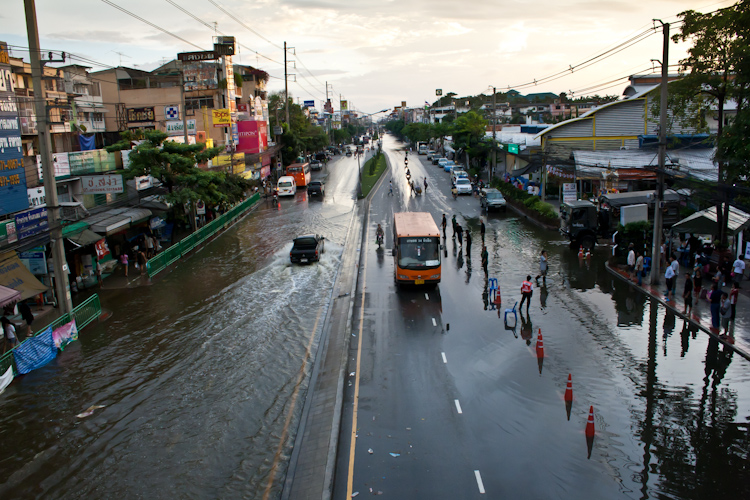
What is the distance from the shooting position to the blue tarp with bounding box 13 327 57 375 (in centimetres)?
1684

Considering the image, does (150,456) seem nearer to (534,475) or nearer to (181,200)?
(534,475)

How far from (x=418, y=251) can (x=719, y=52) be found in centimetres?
1476

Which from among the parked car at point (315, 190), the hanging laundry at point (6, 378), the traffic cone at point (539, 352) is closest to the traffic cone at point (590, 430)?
the traffic cone at point (539, 352)

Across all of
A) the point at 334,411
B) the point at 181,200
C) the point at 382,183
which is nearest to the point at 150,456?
the point at 334,411

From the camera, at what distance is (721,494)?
9969 mm

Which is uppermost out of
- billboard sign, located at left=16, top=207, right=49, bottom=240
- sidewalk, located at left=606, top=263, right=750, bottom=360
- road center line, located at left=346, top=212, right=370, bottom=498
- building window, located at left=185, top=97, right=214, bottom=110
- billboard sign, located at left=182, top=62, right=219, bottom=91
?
billboard sign, located at left=182, top=62, right=219, bottom=91

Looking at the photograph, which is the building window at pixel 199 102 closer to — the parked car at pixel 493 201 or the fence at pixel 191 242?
the fence at pixel 191 242

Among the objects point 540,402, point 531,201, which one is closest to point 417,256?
point 540,402

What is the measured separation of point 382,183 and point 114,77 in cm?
3148

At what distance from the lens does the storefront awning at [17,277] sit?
800 inches

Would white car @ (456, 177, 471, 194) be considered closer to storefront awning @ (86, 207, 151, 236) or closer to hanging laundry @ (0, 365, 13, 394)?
storefront awning @ (86, 207, 151, 236)

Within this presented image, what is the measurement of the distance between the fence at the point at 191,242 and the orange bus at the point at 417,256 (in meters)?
12.8

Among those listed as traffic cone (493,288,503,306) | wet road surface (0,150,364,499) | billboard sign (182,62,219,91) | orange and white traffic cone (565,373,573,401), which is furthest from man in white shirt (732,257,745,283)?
billboard sign (182,62,219,91)

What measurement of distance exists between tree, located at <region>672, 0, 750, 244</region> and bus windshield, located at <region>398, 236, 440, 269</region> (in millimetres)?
10890
